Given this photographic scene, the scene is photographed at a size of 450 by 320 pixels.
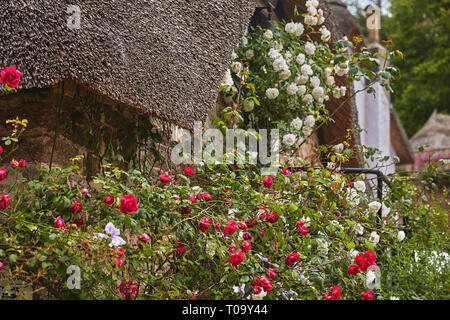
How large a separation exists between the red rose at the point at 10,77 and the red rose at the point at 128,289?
0.87 metres

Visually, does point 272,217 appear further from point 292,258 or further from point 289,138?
point 289,138

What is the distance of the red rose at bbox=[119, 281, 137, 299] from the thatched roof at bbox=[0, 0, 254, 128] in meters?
0.82

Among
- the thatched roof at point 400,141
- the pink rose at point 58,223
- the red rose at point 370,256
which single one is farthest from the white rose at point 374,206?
the thatched roof at point 400,141

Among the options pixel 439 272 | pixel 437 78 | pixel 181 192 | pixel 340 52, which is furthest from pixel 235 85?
pixel 437 78

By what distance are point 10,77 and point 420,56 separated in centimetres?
1824

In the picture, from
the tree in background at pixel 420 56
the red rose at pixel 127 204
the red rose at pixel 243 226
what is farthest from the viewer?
the tree in background at pixel 420 56

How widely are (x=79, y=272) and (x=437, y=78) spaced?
17342 mm

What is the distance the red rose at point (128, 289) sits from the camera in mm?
2111

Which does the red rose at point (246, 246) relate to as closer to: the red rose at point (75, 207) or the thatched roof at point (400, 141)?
the red rose at point (75, 207)

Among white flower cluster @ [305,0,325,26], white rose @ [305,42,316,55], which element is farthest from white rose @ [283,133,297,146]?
white flower cluster @ [305,0,325,26]

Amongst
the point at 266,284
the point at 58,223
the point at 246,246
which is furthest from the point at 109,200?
the point at 266,284

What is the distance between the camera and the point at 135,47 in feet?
8.46

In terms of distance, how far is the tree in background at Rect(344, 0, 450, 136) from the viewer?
17297 mm

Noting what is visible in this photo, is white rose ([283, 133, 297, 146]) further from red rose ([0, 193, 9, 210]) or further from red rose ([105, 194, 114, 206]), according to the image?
red rose ([0, 193, 9, 210])
